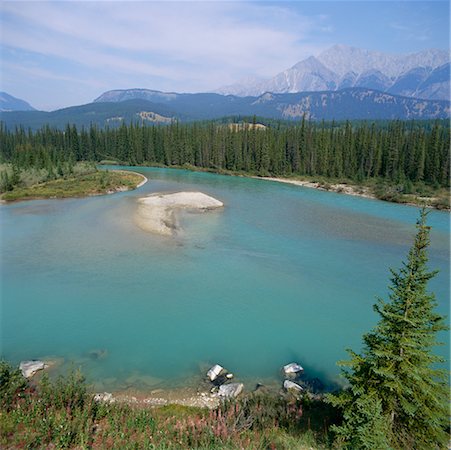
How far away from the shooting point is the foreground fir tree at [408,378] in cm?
785

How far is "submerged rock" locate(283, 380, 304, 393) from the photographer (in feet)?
42.0

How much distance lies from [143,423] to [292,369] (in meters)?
7.16

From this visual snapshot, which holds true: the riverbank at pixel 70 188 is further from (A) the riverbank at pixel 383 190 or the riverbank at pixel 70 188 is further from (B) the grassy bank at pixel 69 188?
(A) the riverbank at pixel 383 190

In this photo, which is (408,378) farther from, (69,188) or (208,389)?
(69,188)

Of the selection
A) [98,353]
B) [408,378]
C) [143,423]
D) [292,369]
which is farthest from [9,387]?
[408,378]

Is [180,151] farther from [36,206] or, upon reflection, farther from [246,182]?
[36,206]

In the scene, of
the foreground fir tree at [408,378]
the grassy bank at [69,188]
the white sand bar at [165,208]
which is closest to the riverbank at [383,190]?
the white sand bar at [165,208]

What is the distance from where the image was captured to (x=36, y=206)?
4247cm

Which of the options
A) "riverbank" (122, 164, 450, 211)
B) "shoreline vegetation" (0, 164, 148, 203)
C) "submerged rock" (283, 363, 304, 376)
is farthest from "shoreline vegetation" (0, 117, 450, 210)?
"submerged rock" (283, 363, 304, 376)

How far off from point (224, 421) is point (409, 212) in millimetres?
44827

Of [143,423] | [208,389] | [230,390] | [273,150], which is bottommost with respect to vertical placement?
[208,389]

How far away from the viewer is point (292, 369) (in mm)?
14172

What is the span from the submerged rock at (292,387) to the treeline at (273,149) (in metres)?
57.9

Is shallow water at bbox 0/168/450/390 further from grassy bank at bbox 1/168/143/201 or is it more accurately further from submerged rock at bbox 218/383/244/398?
grassy bank at bbox 1/168/143/201
